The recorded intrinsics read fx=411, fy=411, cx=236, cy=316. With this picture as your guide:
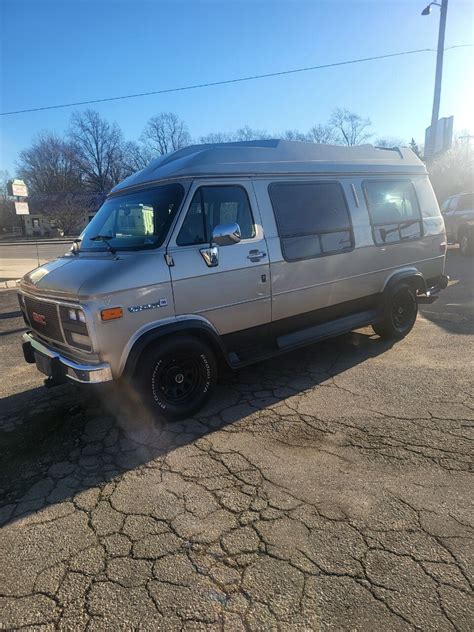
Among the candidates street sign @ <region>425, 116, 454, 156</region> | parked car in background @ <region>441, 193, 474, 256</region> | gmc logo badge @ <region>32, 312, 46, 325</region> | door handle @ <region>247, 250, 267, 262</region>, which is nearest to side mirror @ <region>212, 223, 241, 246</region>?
door handle @ <region>247, 250, 267, 262</region>

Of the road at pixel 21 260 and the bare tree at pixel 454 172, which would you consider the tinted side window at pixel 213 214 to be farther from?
the bare tree at pixel 454 172

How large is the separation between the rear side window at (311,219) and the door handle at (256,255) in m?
0.32

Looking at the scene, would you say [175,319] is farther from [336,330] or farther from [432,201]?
[432,201]

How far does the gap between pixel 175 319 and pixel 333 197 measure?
8.78 feet

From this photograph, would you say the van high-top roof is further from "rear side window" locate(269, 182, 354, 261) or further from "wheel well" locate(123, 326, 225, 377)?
"wheel well" locate(123, 326, 225, 377)

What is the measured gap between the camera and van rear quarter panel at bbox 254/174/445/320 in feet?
14.6

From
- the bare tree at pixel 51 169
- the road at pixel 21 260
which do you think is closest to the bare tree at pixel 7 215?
the bare tree at pixel 51 169

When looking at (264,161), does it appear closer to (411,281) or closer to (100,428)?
(411,281)

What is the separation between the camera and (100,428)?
3867 mm

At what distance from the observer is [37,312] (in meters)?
4.12

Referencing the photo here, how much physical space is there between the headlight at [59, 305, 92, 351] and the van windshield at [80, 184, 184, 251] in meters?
0.81

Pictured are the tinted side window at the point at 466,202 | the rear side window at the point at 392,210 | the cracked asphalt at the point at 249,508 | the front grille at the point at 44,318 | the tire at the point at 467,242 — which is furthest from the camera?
the tinted side window at the point at 466,202

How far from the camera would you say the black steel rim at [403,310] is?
5867mm

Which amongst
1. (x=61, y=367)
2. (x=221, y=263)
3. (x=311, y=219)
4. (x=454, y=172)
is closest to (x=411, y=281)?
(x=311, y=219)
